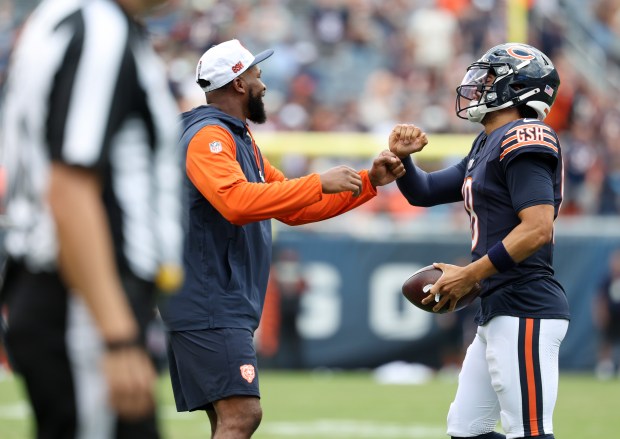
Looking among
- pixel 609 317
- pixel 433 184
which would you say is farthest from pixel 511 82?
pixel 609 317

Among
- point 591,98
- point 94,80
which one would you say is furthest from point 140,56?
point 591,98

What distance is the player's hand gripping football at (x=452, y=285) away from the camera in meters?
4.68

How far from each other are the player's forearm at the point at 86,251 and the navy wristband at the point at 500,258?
7.53 ft

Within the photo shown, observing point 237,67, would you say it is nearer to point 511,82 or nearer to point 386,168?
point 386,168

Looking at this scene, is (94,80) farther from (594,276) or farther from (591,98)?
(591,98)

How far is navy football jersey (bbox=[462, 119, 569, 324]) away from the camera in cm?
461

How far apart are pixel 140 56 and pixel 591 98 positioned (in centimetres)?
1461

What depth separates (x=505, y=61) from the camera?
4.98 meters

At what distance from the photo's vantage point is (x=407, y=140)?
5305 millimetres

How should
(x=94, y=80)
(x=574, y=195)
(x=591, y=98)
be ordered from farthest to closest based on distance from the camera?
(x=591, y=98)
(x=574, y=195)
(x=94, y=80)

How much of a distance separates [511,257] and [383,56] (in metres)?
13.4

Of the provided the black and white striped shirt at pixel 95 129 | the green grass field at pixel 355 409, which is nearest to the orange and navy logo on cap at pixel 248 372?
the black and white striped shirt at pixel 95 129

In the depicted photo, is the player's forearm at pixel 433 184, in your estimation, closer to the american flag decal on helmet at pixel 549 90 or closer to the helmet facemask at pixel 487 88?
the helmet facemask at pixel 487 88

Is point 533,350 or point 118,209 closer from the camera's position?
point 118,209
